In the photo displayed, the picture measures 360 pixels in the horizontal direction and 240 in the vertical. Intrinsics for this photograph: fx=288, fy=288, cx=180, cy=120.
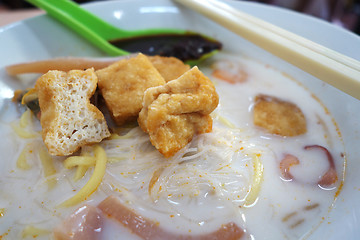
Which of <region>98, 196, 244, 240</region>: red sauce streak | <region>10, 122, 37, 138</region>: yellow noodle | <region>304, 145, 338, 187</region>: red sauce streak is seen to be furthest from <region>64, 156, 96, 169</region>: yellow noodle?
<region>304, 145, 338, 187</region>: red sauce streak

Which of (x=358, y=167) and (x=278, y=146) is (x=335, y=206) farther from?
(x=278, y=146)

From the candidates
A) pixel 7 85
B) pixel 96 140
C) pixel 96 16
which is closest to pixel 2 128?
pixel 7 85

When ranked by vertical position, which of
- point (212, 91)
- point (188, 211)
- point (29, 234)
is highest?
point (212, 91)

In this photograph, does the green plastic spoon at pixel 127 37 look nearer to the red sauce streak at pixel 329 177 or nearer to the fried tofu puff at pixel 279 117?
the fried tofu puff at pixel 279 117

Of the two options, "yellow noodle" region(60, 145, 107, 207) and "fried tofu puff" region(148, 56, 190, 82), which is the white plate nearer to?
"fried tofu puff" region(148, 56, 190, 82)

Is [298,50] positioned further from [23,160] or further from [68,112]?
[23,160]

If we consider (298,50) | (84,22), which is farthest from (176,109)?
(84,22)
